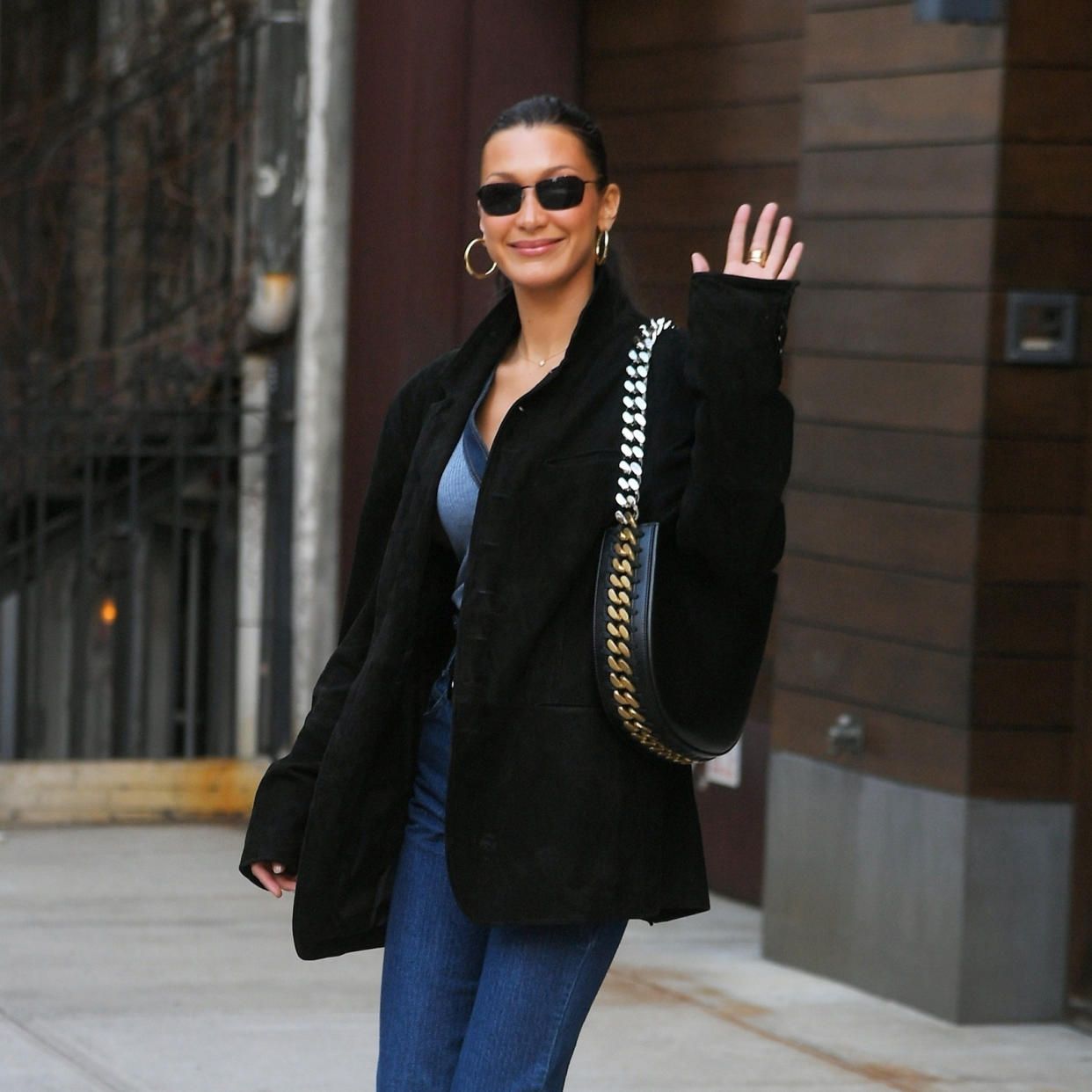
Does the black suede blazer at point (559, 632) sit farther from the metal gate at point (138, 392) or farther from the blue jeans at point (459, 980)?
the metal gate at point (138, 392)

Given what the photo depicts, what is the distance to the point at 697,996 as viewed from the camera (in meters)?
5.79

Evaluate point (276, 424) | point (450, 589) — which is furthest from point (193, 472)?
point (450, 589)

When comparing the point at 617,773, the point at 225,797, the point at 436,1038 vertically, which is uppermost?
the point at 617,773

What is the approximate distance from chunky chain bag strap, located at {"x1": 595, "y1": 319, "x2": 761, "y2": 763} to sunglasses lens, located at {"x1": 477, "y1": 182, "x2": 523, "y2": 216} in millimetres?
328

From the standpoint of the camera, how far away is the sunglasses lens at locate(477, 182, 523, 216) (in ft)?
10.2

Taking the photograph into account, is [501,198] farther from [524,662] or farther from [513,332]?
[524,662]

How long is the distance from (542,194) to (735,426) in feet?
1.59

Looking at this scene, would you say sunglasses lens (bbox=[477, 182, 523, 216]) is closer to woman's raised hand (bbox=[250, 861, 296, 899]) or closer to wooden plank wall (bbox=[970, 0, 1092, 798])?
woman's raised hand (bbox=[250, 861, 296, 899])

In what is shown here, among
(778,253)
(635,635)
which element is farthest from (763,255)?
(635,635)

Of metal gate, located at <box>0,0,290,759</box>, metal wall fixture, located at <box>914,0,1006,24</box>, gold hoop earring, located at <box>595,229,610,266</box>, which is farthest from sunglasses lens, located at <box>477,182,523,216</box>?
metal gate, located at <box>0,0,290,759</box>

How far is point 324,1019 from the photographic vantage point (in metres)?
5.44

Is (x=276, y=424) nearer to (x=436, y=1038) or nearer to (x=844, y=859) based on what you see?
(x=844, y=859)

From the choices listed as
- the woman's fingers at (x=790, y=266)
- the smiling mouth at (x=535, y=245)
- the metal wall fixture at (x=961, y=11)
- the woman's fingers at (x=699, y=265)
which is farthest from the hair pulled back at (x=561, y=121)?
the metal wall fixture at (x=961, y=11)

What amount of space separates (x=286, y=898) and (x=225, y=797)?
148 centimetres
